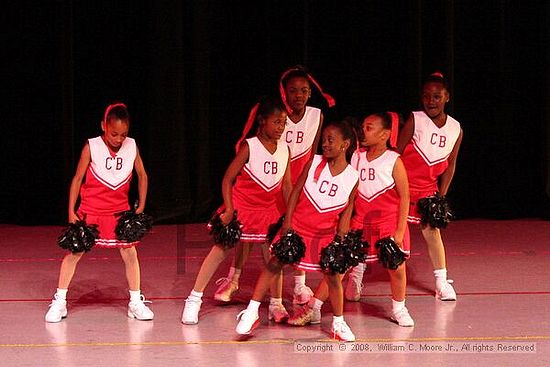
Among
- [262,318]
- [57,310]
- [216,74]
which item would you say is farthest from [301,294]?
[216,74]

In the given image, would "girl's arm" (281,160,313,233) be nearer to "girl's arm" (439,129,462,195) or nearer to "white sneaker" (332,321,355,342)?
"white sneaker" (332,321,355,342)

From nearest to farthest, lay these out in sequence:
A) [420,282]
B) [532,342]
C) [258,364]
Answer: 1. [258,364]
2. [532,342]
3. [420,282]

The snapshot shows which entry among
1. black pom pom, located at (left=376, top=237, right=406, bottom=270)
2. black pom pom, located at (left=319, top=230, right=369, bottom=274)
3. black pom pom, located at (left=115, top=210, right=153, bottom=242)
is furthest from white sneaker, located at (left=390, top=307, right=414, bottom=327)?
black pom pom, located at (left=115, top=210, right=153, bottom=242)

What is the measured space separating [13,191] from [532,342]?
528 cm

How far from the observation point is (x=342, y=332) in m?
5.11

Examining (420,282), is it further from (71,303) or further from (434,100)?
(71,303)

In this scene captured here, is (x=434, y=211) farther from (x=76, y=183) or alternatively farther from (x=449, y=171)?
(x=76, y=183)

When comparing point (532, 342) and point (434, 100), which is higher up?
point (434, 100)

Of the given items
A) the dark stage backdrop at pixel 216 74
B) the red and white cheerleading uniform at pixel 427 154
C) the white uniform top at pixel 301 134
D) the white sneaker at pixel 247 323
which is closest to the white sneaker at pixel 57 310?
the white sneaker at pixel 247 323

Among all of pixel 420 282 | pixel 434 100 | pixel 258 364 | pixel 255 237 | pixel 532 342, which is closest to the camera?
pixel 258 364

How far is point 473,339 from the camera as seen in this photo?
201 inches

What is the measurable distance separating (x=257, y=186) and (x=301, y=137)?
67 cm

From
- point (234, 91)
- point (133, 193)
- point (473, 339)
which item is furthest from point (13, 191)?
point (473, 339)

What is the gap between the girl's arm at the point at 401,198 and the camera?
5.35 meters
